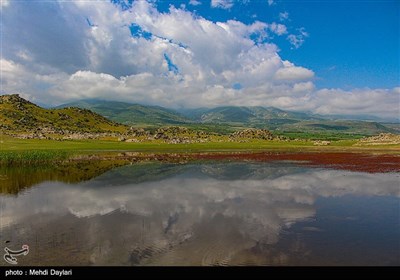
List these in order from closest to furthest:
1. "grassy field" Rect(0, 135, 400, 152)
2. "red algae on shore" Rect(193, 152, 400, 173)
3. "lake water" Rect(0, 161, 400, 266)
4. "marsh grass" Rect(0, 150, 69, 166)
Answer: "lake water" Rect(0, 161, 400, 266) < "red algae on shore" Rect(193, 152, 400, 173) < "marsh grass" Rect(0, 150, 69, 166) < "grassy field" Rect(0, 135, 400, 152)

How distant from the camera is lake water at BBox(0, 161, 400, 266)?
2245 cm

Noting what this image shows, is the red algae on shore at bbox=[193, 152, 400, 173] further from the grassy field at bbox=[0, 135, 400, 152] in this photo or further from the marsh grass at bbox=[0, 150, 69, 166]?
the marsh grass at bbox=[0, 150, 69, 166]

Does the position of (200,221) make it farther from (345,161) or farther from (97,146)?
(97,146)

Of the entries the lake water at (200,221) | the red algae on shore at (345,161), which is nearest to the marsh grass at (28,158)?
the lake water at (200,221)

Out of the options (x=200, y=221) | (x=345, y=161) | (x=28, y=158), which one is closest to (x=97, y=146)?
(x=28, y=158)

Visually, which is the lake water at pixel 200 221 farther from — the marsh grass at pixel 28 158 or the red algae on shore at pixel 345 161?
the marsh grass at pixel 28 158

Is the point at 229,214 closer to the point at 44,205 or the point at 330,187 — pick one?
the point at 44,205

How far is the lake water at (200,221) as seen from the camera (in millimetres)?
22453

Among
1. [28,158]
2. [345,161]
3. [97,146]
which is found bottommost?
[345,161]

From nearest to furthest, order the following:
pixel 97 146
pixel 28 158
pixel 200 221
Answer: pixel 200 221
pixel 28 158
pixel 97 146

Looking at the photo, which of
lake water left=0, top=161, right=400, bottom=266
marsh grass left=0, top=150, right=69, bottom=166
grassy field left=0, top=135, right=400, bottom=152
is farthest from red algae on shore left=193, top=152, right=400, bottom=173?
marsh grass left=0, top=150, right=69, bottom=166

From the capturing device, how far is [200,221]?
103ft

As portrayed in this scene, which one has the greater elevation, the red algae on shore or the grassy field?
the grassy field
